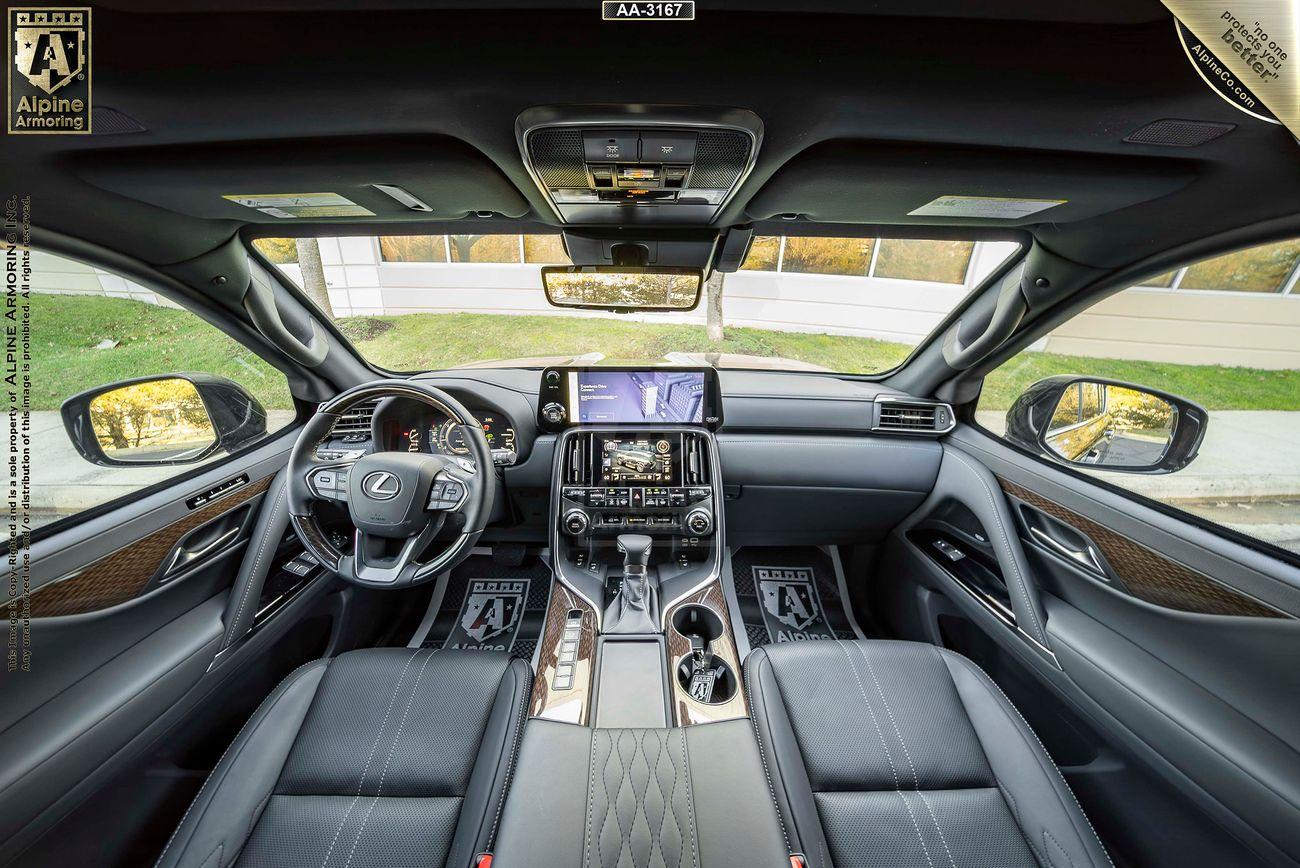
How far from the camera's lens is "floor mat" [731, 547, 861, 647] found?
285cm

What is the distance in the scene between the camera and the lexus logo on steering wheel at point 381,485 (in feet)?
5.89

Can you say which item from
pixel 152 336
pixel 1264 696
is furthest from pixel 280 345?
pixel 1264 696

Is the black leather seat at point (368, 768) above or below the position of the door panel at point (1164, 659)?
below

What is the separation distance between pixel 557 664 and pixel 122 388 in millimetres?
2018

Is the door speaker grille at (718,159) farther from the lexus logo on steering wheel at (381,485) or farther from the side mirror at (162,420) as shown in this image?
the side mirror at (162,420)

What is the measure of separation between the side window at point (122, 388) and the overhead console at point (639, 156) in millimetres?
1632

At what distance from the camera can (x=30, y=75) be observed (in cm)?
113

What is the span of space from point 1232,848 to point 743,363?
266 centimetres

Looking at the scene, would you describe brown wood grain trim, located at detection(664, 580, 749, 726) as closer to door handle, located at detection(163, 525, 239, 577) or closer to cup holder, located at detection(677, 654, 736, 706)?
cup holder, located at detection(677, 654, 736, 706)

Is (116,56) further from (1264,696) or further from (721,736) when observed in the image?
(1264,696)

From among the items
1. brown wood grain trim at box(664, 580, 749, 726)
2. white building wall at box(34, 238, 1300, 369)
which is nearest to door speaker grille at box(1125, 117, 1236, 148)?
white building wall at box(34, 238, 1300, 369)

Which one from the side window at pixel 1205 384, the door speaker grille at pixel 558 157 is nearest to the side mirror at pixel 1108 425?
the side window at pixel 1205 384

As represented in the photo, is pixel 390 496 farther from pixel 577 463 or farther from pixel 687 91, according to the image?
pixel 687 91

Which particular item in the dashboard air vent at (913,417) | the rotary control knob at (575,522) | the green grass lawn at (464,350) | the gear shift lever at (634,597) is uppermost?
the green grass lawn at (464,350)
